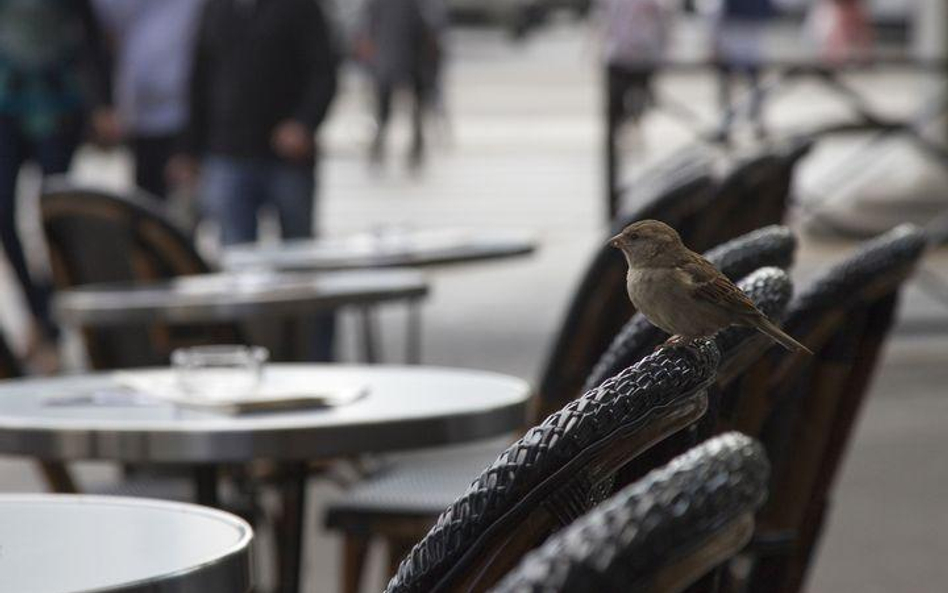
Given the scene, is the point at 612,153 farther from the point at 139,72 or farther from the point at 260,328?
the point at 260,328

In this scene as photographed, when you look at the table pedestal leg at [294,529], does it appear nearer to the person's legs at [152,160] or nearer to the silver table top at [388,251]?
the silver table top at [388,251]

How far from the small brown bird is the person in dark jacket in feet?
22.7

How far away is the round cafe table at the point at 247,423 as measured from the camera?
10.4 feet

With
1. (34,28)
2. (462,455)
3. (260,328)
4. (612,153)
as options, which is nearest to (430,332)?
(612,153)

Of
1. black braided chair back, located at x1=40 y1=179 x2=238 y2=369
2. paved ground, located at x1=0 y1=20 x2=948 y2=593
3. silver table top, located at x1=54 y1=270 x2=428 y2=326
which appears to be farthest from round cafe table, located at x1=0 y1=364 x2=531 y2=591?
paved ground, located at x1=0 y1=20 x2=948 y2=593

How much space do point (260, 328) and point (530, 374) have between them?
336 cm

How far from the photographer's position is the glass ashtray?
3555 mm

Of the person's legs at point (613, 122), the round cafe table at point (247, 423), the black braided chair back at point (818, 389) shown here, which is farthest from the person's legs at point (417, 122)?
the black braided chair back at point (818, 389)

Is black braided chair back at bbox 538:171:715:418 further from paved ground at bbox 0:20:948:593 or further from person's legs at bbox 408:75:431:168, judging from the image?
person's legs at bbox 408:75:431:168

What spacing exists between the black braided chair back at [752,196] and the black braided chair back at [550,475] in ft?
10.6

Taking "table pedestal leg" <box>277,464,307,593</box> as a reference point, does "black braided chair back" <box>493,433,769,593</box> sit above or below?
above

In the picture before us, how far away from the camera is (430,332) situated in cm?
1166

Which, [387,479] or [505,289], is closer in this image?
[387,479]

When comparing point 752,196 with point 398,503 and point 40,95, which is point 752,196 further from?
point 40,95
